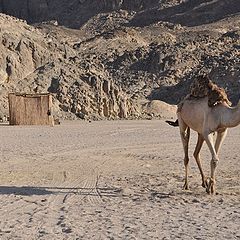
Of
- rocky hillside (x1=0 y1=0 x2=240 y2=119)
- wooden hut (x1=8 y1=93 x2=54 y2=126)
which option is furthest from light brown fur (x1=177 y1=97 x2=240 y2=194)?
rocky hillside (x1=0 y1=0 x2=240 y2=119)

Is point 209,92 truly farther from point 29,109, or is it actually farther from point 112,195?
point 29,109

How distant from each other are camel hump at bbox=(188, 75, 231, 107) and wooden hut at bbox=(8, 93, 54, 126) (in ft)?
64.7

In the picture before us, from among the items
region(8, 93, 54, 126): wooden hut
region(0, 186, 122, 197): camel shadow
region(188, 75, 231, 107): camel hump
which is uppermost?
region(188, 75, 231, 107): camel hump

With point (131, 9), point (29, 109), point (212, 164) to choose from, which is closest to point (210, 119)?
point (212, 164)

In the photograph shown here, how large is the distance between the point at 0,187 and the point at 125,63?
176ft

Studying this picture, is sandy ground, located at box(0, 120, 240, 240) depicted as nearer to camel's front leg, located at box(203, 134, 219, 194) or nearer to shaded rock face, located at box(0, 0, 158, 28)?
camel's front leg, located at box(203, 134, 219, 194)

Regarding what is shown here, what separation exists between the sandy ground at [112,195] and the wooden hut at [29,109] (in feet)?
37.8

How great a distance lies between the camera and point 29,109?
29375mm

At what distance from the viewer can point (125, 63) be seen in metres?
63.6

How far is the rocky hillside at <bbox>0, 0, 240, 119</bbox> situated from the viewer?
35594 mm

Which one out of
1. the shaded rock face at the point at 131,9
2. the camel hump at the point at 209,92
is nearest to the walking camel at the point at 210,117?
the camel hump at the point at 209,92

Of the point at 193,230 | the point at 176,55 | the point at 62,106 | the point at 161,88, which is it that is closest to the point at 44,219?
the point at 193,230

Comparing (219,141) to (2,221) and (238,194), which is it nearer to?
(238,194)

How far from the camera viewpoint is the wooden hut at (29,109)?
29.3 metres
